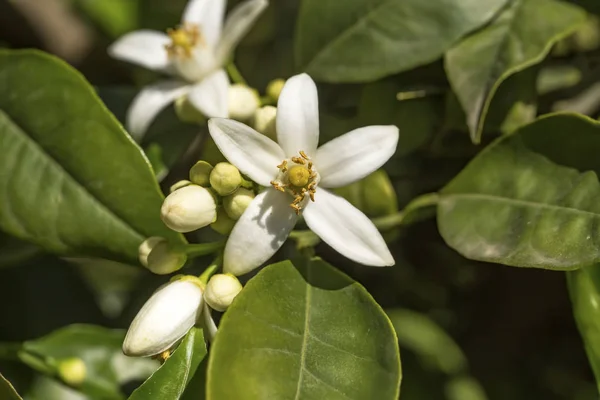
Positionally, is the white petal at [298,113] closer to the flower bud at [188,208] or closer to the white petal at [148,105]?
the flower bud at [188,208]

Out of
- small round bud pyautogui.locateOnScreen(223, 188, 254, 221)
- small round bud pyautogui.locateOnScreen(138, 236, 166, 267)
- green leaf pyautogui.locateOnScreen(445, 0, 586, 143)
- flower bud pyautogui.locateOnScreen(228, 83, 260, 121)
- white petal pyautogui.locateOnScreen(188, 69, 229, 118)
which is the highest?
white petal pyautogui.locateOnScreen(188, 69, 229, 118)

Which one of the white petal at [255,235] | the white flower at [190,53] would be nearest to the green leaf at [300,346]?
the white petal at [255,235]

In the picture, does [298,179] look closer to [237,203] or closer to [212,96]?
[237,203]

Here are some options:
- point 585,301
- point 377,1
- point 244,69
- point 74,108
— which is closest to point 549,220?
point 585,301

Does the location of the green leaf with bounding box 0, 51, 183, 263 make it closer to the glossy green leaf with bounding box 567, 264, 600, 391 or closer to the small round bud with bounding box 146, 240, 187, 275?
the small round bud with bounding box 146, 240, 187, 275

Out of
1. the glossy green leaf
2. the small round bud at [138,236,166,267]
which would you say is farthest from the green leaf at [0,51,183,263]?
the glossy green leaf

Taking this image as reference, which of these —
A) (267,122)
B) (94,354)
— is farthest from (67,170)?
(94,354)
